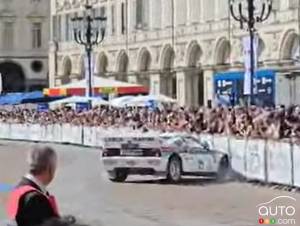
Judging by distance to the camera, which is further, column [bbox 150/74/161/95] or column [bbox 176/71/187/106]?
column [bbox 150/74/161/95]

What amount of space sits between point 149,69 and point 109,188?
48858 millimetres

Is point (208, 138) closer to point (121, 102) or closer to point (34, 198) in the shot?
point (34, 198)

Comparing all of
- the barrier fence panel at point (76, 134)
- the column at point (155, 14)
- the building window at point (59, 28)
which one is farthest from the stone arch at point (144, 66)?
the barrier fence panel at point (76, 134)

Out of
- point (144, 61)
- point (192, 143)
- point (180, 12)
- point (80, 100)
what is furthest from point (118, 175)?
point (144, 61)

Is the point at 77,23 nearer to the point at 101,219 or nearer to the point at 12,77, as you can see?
the point at 12,77

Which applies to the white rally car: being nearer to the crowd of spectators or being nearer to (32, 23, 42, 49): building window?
the crowd of spectators

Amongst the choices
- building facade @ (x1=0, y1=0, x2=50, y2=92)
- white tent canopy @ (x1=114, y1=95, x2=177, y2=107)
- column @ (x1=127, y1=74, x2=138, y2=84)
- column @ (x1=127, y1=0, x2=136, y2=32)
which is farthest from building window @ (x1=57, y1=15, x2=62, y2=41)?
white tent canopy @ (x1=114, y1=95, x2=177, y2=107)

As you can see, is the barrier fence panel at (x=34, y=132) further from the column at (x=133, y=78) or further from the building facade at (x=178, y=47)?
the column at (x=133, y=78)

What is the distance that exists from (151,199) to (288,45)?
35.2 meters

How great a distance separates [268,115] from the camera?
28312mm

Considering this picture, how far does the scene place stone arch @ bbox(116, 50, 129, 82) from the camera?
7681 centimetres

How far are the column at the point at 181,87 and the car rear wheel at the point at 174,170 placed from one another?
1644 inches

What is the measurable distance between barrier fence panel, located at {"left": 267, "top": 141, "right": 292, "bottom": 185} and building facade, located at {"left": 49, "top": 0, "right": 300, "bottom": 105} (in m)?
20.5

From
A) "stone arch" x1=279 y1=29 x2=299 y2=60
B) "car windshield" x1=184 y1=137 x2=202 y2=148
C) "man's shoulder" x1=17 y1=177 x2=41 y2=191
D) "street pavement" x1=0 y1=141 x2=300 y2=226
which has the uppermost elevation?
"stone arch" x1=279 y1=29 x2=299 y2=60
